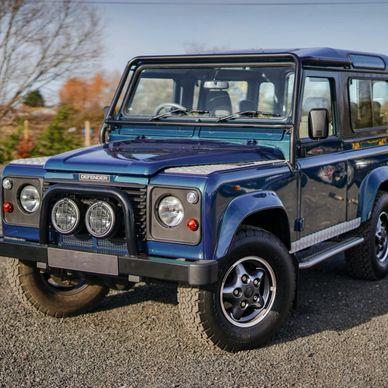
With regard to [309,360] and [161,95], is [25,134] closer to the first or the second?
[161,95]

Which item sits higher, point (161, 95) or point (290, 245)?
point (161, 95)

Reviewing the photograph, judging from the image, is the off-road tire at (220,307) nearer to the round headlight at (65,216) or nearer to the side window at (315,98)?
the round headlight at (65,216)

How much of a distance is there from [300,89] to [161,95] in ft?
4.26

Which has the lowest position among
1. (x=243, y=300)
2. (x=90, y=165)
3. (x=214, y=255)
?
(x=243, y=300)

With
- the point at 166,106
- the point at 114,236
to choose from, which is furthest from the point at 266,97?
the point at 114,236

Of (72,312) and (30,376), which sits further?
(72,312)

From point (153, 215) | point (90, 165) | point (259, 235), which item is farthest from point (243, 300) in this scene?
point (90, 165)

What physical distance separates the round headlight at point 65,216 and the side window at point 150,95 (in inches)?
61.5

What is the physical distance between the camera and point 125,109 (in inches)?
229

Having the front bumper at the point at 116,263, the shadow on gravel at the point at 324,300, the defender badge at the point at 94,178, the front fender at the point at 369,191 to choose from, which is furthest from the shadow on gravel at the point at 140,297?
the front fender at the point at 369,191

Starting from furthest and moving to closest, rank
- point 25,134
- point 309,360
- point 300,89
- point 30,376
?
point 25,134 → point 300,89 → point 309,360 → point 30,376

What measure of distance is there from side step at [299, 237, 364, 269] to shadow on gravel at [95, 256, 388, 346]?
406 mm

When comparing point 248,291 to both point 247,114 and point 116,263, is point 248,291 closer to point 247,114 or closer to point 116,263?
point 116,263

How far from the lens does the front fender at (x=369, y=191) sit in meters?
6.06
